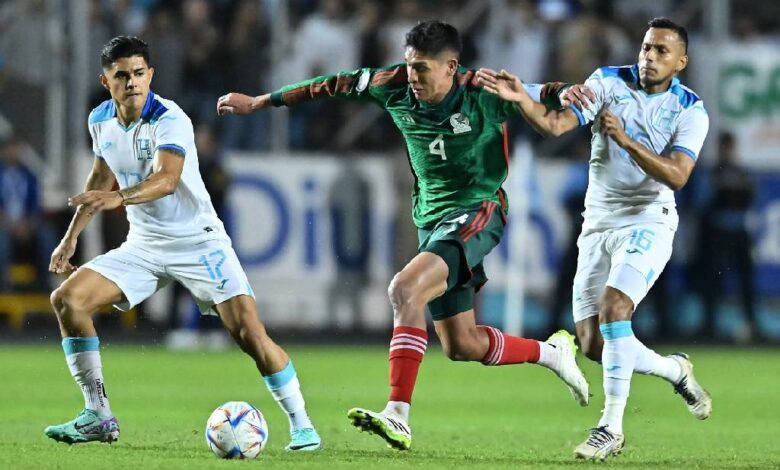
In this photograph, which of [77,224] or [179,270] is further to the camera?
[179,270]

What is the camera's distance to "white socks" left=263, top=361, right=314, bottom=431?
8.45 m

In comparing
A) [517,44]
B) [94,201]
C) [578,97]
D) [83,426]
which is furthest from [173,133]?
[517,44]

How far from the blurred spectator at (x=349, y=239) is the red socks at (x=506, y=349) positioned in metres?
8.70

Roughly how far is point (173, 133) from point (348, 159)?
9.66 metres

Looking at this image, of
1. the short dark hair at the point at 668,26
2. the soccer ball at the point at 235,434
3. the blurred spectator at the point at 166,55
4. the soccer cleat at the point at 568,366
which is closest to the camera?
the soccer ball at the point at 235,434

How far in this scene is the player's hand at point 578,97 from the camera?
26.2ft

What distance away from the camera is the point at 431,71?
8375mm

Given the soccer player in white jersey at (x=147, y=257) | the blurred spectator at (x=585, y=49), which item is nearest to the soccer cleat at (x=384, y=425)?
the soccer player in white jersey at (x=147, y=257)

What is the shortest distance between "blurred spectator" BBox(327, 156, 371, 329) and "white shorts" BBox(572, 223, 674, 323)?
896 centimetres

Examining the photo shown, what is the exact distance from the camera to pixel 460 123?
859 centimetres

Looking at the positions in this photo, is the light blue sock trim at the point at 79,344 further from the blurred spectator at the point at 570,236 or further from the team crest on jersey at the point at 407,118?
the blurred spectator at the point at 570,236

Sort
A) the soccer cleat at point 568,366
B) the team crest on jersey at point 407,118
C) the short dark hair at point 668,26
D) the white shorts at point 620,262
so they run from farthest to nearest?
the soccer cleat at point 568,366 < the team crest on jersey at point 407,118 < the short dark hair at point 668,26 < the white shorts at point 620,262

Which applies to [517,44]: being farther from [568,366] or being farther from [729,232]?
[568,366]

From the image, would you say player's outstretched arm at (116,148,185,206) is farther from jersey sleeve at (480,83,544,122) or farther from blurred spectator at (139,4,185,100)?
blurred spectator at (139,4,185,100)
